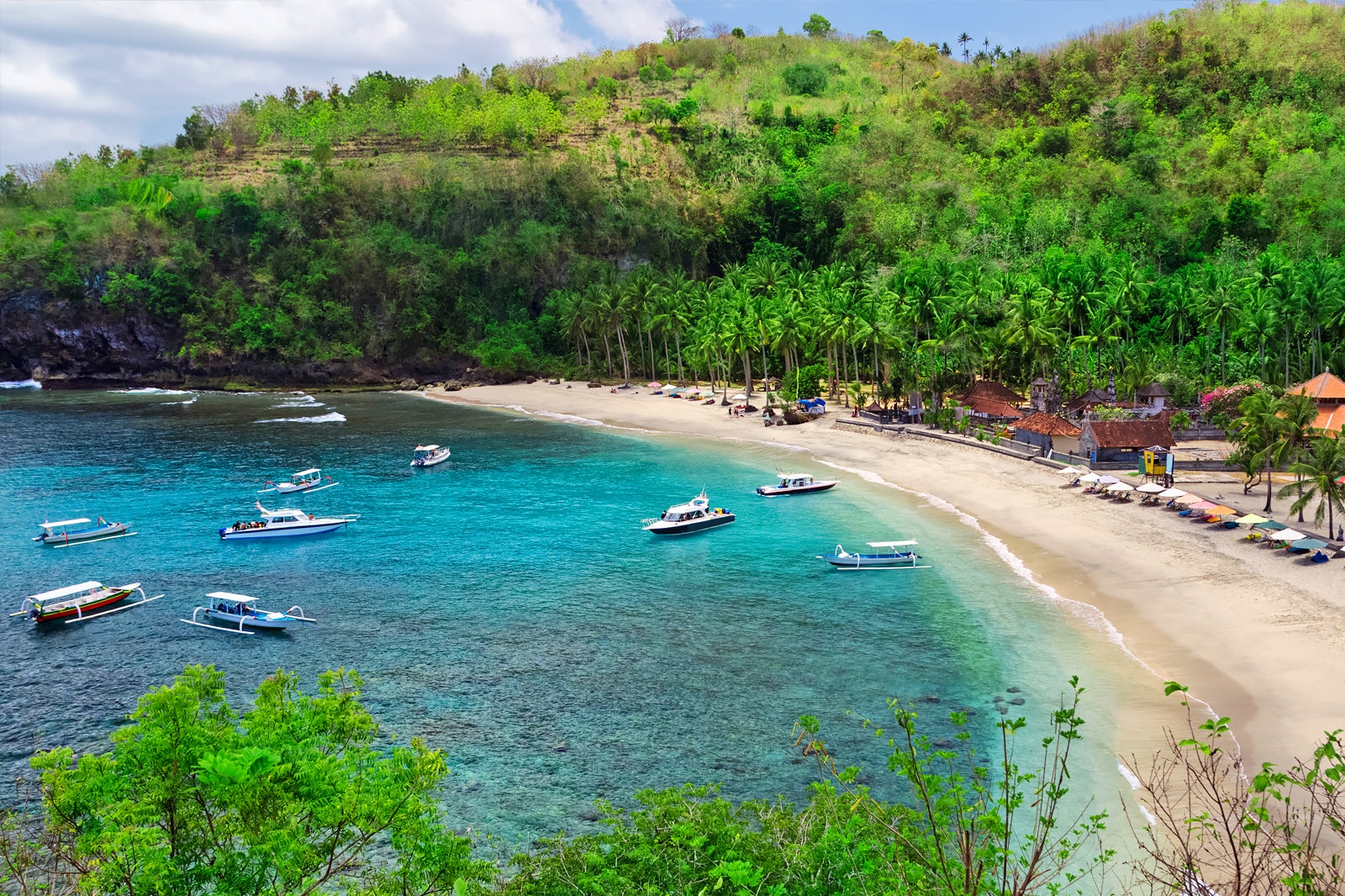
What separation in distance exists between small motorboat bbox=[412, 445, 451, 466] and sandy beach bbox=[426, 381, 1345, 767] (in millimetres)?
34683

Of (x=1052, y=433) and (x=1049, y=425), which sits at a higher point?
(x=1049, y=425)

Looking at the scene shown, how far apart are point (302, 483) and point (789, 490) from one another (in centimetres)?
3803

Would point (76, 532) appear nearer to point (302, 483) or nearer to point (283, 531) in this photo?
point (283, 531)

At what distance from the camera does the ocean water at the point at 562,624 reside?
109ft

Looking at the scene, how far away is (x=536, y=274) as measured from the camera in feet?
459

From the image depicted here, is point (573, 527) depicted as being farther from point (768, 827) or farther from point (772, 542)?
point (768, 827)

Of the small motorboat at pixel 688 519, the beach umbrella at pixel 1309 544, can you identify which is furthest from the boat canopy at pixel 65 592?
the beach umbrella at pixel 1309 544

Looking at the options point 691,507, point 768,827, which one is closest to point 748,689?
point 768,827

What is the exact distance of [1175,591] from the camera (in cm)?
4378

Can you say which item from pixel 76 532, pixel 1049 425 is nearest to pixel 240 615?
pixel 76 532

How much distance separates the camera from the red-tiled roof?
79.6m

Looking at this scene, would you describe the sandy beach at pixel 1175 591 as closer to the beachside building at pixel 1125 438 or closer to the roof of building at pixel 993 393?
the beachside building at pixel 1125 438

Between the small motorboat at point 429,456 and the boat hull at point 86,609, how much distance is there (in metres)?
32.7

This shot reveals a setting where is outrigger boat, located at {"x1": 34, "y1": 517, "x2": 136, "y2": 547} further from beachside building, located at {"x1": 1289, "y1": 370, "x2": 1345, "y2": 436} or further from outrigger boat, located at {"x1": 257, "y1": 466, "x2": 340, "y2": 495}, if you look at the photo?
beachside building, located at {"x1": 1289, "y1": 370, "x2": 1345, "y2": 436}
